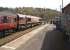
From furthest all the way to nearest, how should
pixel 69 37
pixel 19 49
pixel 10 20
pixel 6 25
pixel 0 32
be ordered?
pixel 10 20 → pixel 6 25 → pixel 0 32 → pixel 69 37 → pixel 19 49

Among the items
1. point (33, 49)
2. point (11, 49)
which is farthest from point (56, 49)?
point (11, 49)

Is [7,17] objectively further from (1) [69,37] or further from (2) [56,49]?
(2) [56,49]

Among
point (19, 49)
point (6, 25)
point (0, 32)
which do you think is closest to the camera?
point (19, 49)

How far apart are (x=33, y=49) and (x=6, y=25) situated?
13.0 m

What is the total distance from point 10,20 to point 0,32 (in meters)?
5.67

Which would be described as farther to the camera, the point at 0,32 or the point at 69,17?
the point at 0,32

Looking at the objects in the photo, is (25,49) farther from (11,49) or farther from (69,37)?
(69,37)

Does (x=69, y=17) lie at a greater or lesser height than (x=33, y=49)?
greater

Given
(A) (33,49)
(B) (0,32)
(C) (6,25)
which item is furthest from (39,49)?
(C) (6,25)

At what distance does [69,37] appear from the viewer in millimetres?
23609

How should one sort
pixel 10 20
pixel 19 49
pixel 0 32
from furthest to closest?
pixel 10 20 < pixel 0 32 < pixel 19 49

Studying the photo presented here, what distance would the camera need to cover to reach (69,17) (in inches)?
950

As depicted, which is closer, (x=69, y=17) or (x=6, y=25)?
(x=69, y=17)

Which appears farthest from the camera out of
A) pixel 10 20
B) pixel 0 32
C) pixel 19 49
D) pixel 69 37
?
pixel 10 20
